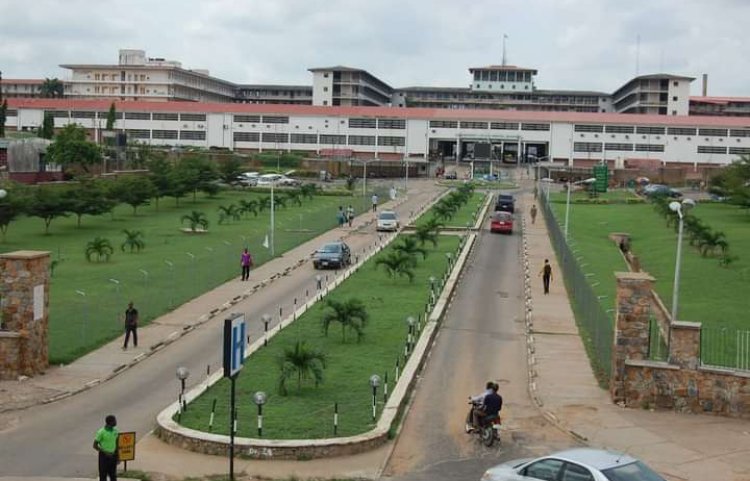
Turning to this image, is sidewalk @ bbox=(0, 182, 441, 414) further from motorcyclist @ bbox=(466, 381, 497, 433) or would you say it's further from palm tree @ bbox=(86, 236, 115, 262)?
motorcyclist @ bbox=(466, 381, 497, 433)

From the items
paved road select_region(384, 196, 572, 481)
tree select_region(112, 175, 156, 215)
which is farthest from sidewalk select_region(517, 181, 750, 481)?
tree select_region(112, 175, 156, 215)

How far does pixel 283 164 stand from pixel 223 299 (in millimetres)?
83528

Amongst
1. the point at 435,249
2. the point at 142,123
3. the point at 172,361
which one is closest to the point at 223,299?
the point at 172,361

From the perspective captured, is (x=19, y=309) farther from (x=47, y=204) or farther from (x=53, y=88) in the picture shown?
(x=53, y=88)

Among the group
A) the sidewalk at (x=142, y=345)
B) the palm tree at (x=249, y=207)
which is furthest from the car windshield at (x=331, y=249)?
the palm tree at (x=249, y=207)

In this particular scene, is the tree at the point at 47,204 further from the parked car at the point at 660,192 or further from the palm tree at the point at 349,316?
the parked car at the point at 660,192

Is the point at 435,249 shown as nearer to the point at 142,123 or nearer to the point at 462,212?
the point at 462,212

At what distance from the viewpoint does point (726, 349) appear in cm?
2384

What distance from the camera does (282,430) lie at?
18.6 meters

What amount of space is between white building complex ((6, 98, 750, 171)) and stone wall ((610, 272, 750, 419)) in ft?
338

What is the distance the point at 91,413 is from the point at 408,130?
108 m

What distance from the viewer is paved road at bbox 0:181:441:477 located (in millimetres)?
17438

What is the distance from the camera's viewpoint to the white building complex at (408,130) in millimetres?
123438

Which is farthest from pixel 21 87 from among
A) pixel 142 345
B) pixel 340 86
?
pixel 142 345
